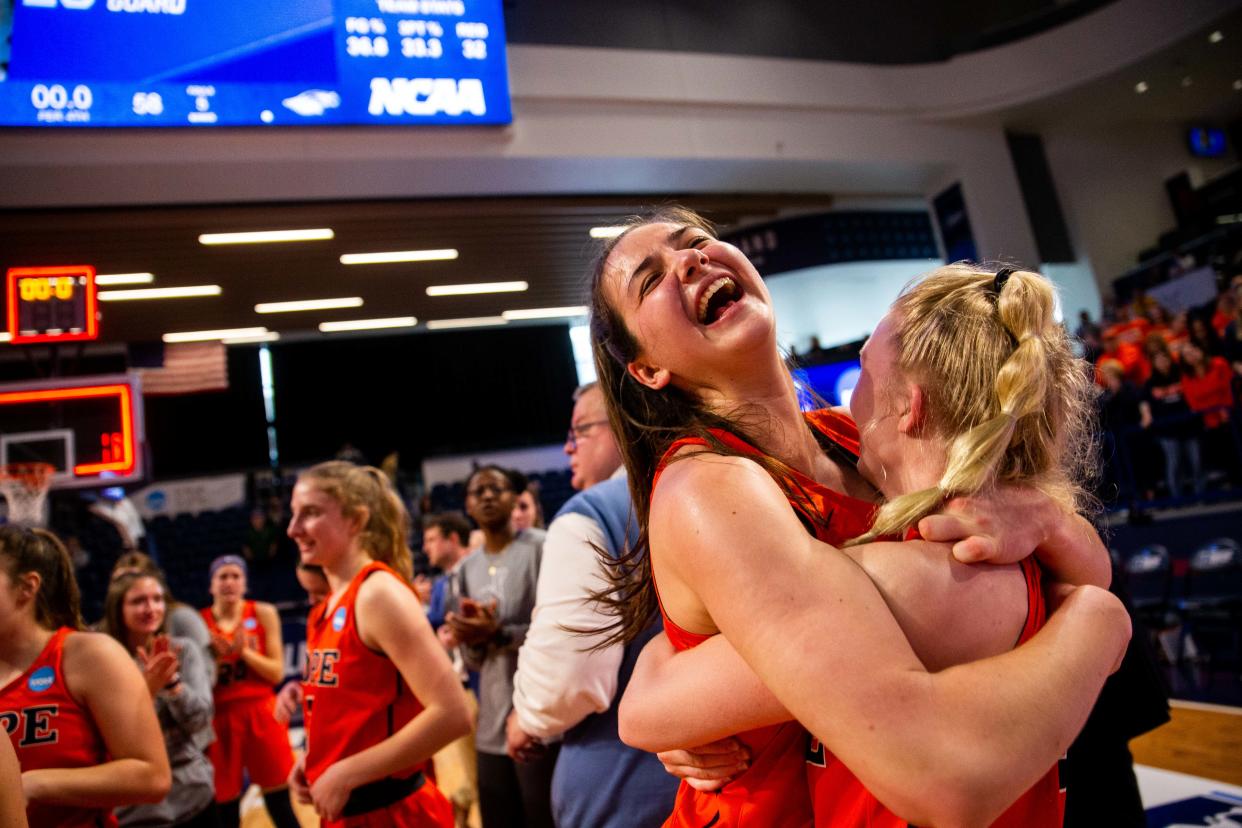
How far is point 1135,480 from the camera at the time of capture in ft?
22.3

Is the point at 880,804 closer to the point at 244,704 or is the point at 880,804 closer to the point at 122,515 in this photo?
the point at 244,704

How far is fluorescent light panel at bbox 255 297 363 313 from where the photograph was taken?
10.6 metres

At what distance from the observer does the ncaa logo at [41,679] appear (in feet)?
6.63

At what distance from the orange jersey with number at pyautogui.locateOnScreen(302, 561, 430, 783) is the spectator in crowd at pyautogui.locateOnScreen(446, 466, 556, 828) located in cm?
45

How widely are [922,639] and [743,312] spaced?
0.59 m

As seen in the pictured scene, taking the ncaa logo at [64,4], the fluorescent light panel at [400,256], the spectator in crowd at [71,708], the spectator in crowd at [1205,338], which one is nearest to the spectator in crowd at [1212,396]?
the spectator in crowd at [1205,338]

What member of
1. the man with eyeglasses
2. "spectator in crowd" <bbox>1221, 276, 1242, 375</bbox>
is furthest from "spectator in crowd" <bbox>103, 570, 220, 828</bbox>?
"spectator in crowd" <bbox>1221, 276, 1242, 375</bbox>

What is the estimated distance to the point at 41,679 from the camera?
203cm

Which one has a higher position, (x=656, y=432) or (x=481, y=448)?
(x=481, y=448)

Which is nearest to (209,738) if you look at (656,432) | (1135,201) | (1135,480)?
(656,432)

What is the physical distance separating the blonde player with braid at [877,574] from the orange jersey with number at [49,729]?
5.41 ft

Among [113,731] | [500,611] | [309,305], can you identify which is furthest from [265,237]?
[113,731]

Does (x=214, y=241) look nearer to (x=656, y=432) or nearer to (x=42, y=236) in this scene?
(x=42, y=236)

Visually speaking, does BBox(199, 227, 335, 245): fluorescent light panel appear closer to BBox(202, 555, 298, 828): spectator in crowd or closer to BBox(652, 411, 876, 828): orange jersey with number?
BBox(202, 555, 298, 828): spectator in crowd
